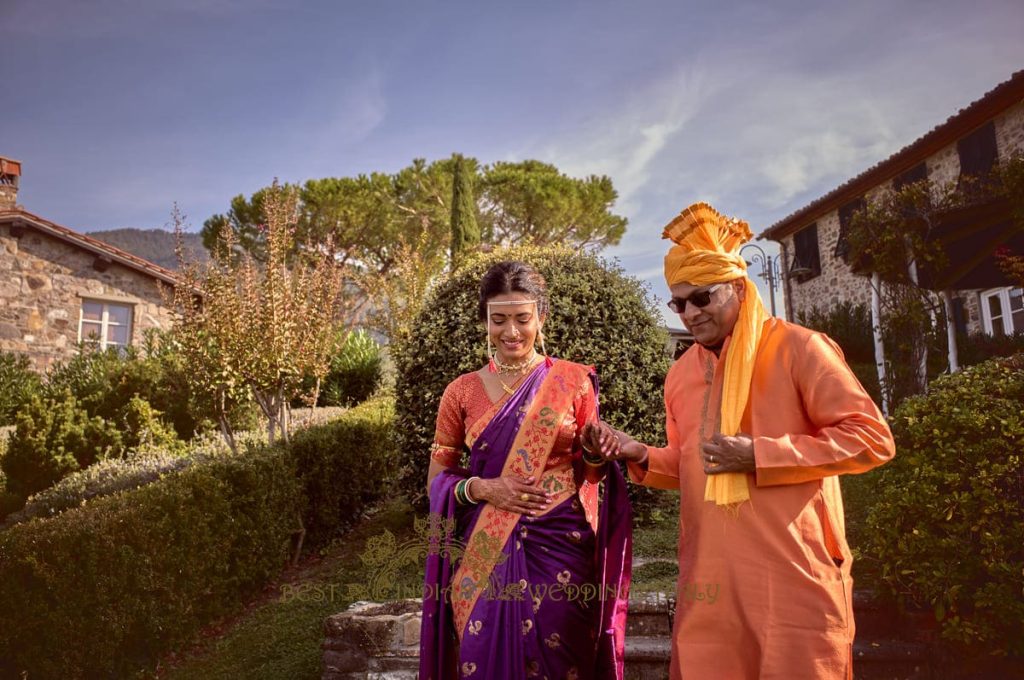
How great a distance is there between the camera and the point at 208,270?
732cm

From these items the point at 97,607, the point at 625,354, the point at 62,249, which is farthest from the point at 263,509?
the point at 62,249

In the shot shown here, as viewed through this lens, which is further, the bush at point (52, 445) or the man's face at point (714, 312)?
the bush at point (52, 445)

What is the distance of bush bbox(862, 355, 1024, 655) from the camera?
10.6 feet

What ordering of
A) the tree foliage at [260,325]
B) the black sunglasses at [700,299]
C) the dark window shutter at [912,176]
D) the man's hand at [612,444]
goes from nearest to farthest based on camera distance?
1. the black sunglasses at [700,299]
2. the man's hand at [612,444]
3. the tree foliage at [260,325]
4. the dark window shutter at [912,176]

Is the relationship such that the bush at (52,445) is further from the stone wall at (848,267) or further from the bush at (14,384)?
Answer: the stone wall at (848,267)

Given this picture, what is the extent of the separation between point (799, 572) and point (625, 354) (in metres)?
3.92

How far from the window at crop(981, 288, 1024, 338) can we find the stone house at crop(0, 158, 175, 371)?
19.7m

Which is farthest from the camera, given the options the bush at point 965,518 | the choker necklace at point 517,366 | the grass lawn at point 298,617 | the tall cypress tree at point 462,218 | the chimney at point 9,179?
the tall cypress tree at point 462,218

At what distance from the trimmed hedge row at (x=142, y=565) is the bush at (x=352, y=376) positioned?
9.34m

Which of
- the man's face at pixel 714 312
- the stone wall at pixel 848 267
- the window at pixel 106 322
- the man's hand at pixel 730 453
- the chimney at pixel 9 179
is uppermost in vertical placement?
the chimney at pixel 9 179

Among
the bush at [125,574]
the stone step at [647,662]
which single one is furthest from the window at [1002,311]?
the bush at [125,574]

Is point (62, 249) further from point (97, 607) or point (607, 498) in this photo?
point (607, 498)

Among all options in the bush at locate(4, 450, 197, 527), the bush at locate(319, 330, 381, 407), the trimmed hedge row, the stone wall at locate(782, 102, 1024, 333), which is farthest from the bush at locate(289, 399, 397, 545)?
the stone wall at locate(782, 102, 1024, 333)

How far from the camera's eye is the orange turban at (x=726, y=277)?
197 centimetres
